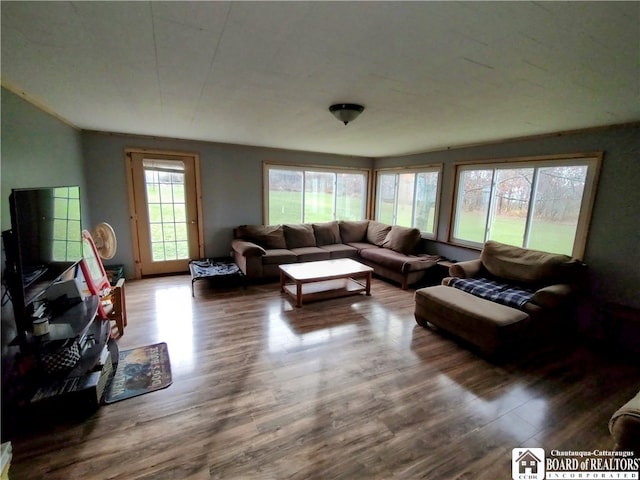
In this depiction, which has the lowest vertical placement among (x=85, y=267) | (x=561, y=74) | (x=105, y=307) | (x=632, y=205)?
(x=105, y=307)

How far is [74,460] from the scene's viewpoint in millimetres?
1496

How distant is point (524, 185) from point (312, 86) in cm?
321

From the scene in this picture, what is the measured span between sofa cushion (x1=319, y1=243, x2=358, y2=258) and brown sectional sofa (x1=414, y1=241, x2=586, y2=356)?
75.2 inches

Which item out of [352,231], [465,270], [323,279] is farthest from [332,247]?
[465,270]

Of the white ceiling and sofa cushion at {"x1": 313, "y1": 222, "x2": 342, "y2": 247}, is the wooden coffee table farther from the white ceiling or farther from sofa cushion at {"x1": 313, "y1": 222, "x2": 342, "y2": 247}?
the white ceiling

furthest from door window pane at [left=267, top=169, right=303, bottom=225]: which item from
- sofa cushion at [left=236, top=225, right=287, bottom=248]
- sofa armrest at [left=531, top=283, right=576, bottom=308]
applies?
sofa armrest at [left=531, top=283, right=576, bottom=308]

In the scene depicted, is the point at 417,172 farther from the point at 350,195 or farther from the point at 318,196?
the point at 318,196

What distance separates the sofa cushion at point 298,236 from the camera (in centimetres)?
501

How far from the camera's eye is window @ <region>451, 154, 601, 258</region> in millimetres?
3096

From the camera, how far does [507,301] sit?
2.79 m

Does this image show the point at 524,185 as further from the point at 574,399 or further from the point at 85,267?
the point at 85,267

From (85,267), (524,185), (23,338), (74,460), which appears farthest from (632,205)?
(85,267)

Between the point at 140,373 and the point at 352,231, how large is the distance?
4227 mm

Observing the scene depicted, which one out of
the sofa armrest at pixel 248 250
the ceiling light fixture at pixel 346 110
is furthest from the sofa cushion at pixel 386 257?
the ceiling light fixture at pixel 346 110
